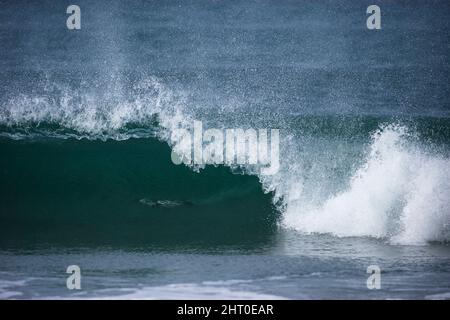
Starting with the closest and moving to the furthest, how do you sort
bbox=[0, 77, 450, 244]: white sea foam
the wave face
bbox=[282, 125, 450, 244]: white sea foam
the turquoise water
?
the turquoise water < bbox=[282, 125, 450, 244]: white sea foam < bbox=[0, 77, 450, 244]: white sea foam < the wave face

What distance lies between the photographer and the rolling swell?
17.9 feet

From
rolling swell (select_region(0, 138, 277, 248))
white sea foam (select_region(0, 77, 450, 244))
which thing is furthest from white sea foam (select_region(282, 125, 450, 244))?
rolling swell (select_region(0, 138, 277, 248))

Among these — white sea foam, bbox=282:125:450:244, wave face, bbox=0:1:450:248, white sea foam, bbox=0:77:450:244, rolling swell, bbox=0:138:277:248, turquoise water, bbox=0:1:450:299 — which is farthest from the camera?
wave face, bbox=0:1:450:248

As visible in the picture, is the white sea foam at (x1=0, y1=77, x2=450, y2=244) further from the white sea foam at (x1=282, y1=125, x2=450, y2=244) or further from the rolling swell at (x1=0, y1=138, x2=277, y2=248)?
the rolling swell at (x1=0, y1=138, x2=277, y2=248)

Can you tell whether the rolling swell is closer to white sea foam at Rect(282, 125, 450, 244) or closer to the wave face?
the wave face

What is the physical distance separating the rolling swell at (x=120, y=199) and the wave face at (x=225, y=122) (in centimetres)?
2

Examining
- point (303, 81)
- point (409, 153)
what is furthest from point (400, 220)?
point (303, 81)

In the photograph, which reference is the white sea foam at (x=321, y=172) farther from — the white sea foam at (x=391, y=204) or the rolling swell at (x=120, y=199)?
the rolling swell at (x=120, y=199)

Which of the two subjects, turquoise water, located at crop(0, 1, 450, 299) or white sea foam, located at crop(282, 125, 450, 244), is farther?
white sea foam, located at crop(282, 125, 450, 244)

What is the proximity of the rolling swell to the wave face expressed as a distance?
0.02m

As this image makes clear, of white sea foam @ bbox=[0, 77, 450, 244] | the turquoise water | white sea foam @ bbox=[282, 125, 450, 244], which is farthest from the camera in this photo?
white sea foam @ bbox=[0, 77, 450, 244]

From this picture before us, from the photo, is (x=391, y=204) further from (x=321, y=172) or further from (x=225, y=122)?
(x=225, y=122)

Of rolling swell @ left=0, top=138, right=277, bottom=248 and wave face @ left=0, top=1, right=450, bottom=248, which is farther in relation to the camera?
wave face @ left=0, top=1, right=450, bottom=248

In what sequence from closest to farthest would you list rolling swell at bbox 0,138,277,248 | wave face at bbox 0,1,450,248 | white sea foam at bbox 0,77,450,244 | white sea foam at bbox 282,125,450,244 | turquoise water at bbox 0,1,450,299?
1. turquoise water at bbox 0,1,450,299
2. white sea foam at bbox 282,125,450,244
3. white sea foam at bbox 0,77,450,244
4. rolling swell at bbox 0,138,277,248
5. wave face at bbox 0,1,450,248
